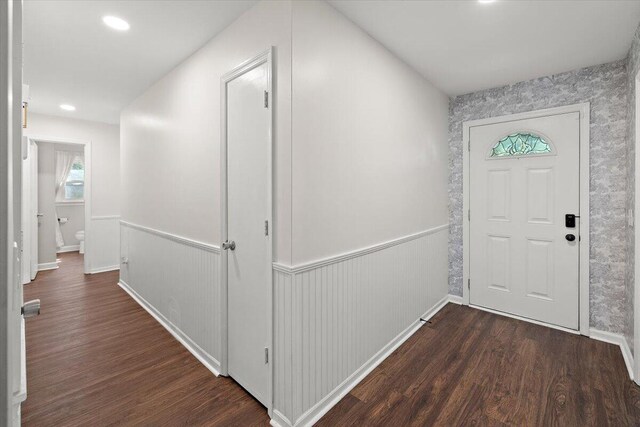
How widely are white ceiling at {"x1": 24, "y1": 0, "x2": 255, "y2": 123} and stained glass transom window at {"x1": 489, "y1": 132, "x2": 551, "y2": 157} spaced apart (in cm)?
285

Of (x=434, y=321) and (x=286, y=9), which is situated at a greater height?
(x=286, y=9)

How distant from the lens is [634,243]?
2.15 meters

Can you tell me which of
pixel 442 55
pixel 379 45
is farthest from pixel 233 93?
pixel 442 55

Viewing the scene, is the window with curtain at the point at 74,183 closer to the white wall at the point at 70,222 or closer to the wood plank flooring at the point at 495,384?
the white wall at the point at 70,222

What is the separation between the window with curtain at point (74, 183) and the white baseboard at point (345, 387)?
25.0 ft

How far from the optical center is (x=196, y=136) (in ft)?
7.98

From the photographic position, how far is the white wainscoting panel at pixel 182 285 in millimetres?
2252

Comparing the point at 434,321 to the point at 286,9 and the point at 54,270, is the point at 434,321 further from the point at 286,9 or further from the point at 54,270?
the point at 54,270

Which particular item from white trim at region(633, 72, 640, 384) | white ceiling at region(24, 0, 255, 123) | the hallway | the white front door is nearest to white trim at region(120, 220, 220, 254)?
the hallway

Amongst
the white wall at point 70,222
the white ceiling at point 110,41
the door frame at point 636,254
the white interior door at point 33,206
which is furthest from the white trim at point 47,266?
the door frame at point 636,254

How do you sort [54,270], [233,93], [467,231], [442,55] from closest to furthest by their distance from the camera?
[233,93]
[442,55]
[467,231]
[54,270]

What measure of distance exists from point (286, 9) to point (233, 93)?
0.66 meters

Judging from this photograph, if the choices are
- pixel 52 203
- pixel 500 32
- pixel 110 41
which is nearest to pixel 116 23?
pixel 110 41

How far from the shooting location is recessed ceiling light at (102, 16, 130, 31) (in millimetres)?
2055
